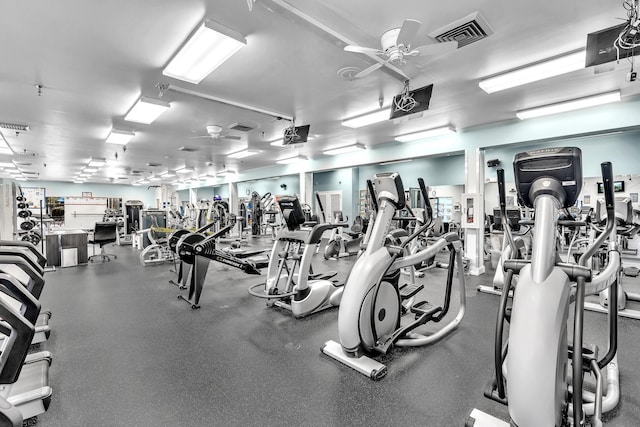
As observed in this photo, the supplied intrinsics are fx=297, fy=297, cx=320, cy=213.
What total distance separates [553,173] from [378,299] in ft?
5.12

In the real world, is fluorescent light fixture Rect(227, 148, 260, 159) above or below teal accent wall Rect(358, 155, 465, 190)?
above

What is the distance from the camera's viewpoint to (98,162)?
→ 10469 millimetres

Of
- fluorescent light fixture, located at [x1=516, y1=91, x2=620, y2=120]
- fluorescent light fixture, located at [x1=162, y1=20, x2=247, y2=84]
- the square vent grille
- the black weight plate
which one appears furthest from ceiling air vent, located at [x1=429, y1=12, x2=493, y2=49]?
the black weight plate

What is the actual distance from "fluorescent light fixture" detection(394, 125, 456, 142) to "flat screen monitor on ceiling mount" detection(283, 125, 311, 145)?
258cm

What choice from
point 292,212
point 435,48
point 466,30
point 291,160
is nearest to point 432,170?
point 291,160

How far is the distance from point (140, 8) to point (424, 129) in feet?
17.9

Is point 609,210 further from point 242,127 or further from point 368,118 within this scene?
point 242,127

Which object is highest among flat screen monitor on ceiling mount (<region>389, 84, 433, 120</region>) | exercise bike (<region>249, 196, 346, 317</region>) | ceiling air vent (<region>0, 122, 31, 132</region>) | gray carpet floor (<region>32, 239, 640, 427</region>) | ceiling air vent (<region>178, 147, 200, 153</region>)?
ceiling air vent (<region>178, 147, 200, 153</region>)

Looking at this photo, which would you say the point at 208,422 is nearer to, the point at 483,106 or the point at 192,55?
the point at 192,55

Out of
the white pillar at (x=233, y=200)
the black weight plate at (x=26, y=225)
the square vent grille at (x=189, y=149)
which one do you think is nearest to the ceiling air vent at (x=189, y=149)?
the square vent grille at (x=189, y=149)

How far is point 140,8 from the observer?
99.4 inches

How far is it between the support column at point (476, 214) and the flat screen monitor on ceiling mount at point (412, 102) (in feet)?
9.71

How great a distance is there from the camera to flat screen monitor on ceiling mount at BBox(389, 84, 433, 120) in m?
3.85

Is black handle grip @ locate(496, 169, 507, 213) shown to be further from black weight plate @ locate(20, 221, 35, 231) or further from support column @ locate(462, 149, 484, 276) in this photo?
black weight plate @ locate(20, 221, 35, 231)
